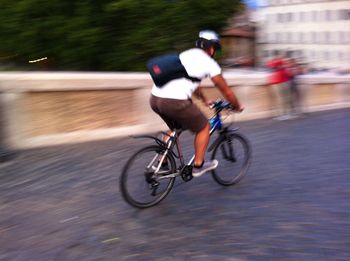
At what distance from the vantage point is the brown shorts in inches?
210

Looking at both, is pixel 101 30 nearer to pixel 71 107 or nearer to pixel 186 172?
pixel 71 107

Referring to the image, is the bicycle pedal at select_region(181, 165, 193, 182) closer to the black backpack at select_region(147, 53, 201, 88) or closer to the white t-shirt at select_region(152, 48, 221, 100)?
the white t-shirt at select_region(152, 48, 221, 100)

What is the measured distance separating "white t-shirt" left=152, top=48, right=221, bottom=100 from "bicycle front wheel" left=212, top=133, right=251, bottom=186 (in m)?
1.08

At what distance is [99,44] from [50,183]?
4064mm

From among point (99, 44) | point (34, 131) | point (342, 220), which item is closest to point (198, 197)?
point (342, 220)

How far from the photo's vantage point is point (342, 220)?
16.4 feet

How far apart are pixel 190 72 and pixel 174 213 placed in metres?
1.41

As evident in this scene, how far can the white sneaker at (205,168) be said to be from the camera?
18.7 feet

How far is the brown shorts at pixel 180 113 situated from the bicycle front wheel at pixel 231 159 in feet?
2.34

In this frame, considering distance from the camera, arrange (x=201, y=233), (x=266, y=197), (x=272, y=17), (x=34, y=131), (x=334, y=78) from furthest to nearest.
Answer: (x=272, y=17) < (x=334, y=78) < (x=34, y=131) < (x=266, y=197) < (x=201, y=233)

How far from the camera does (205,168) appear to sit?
5832mm

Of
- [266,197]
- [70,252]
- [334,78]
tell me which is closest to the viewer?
[70,252]

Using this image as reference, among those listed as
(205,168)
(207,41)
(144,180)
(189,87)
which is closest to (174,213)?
(144,180)

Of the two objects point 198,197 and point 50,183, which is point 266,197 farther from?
point 50,183
